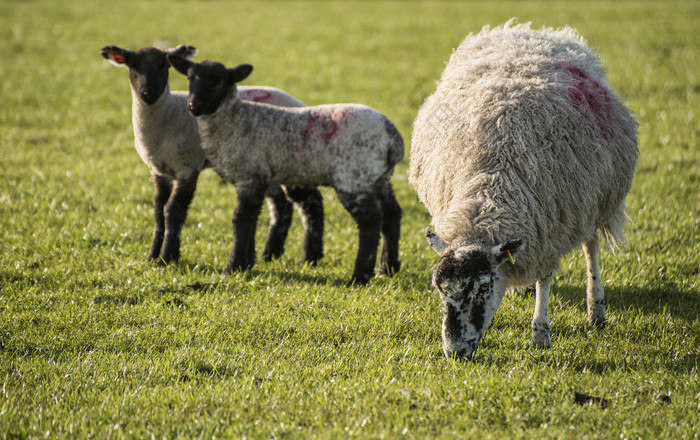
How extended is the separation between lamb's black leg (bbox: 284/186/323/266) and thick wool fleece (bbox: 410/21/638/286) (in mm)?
1649

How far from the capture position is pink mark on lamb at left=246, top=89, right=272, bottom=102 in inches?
299

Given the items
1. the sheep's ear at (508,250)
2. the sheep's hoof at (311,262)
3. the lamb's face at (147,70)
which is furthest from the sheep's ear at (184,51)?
the sheep's ear at (508,250)

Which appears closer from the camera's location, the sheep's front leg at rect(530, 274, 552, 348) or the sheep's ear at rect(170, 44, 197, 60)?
the sheep's front leg at rect(530, 274, 552, 348)

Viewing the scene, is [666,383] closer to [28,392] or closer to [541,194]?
[541,194]

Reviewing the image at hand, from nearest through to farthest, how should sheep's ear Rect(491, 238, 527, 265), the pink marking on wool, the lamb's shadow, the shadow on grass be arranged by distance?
sheep's ear Rect(491, 238, 527, 265) → the shadow on grass → the pink marking on wool → the lamb's shadow

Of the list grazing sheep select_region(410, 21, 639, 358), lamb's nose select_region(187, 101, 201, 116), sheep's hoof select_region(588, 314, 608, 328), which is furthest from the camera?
A: lamb's nose select_region(187, 101, 201, 116)

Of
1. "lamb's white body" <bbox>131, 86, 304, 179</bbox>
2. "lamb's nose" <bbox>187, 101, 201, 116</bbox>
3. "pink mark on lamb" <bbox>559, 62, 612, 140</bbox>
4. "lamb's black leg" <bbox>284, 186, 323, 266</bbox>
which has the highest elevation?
"pink mark on lamb" <bbox>559, 62, 612, 140</bbox>

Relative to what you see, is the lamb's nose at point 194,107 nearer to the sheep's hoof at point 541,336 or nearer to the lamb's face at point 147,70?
the lamb's face at point 147,70

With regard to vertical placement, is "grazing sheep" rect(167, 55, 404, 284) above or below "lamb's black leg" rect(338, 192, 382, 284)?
above

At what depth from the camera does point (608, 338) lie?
555cm

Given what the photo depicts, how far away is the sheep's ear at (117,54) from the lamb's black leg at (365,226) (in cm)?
262

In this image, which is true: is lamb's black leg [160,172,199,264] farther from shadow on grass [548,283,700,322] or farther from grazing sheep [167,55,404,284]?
shadow on grass [548,283,700,322]

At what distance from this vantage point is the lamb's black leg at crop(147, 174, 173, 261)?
7199 millimetres

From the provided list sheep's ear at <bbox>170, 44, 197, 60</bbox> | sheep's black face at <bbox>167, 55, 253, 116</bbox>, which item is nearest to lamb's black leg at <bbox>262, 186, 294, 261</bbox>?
sheep's black face at <bbox>167, 55, 253, 116</bbox>
